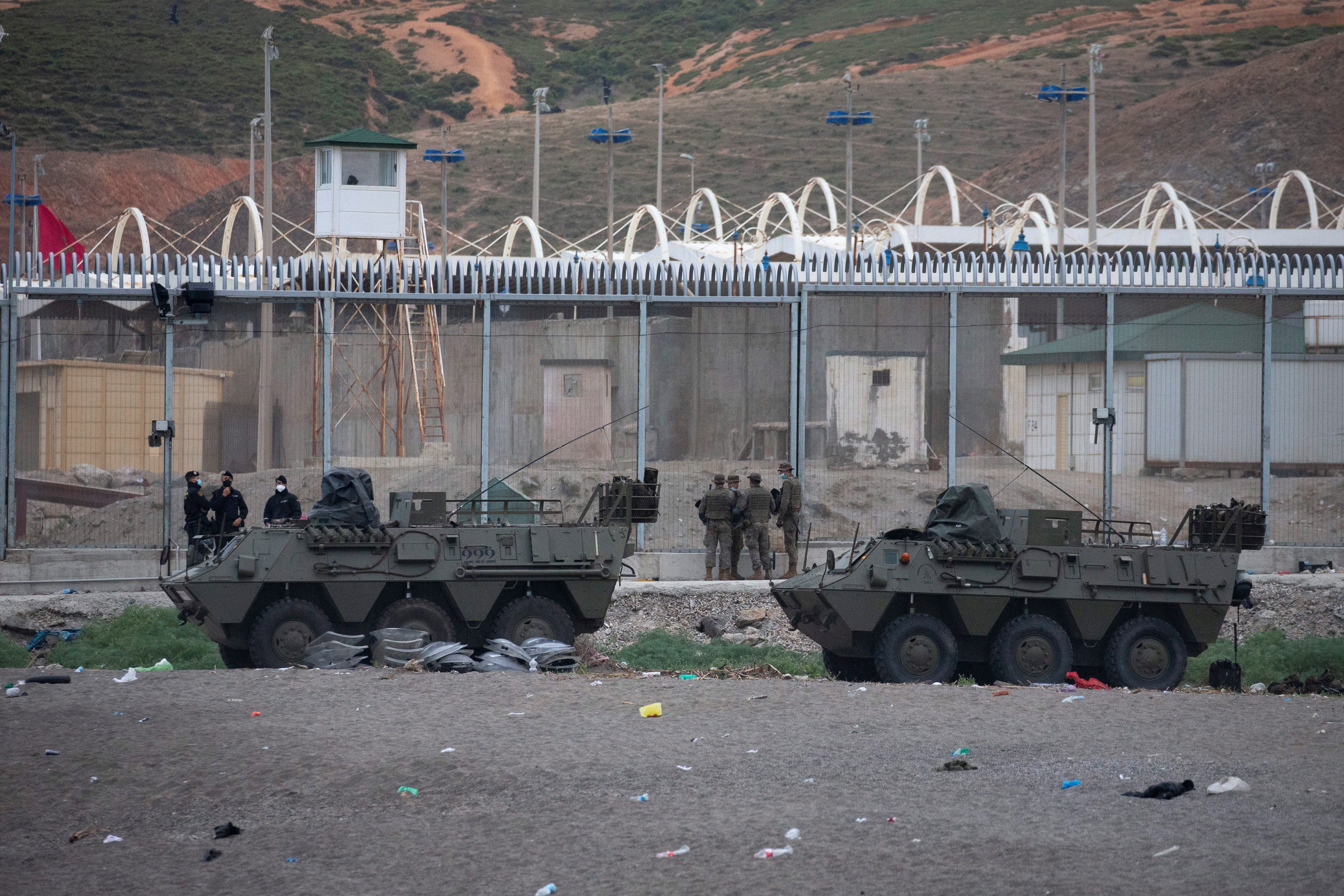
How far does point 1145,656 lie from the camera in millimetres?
12953

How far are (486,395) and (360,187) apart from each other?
3978 millimetres

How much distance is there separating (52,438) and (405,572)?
6066mm

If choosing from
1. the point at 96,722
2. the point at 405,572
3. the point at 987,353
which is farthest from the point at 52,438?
the point at 987,353

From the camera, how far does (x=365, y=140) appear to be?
19.3 m

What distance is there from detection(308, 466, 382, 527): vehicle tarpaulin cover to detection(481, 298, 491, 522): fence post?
13.2 feet

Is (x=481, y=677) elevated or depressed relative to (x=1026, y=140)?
depressed

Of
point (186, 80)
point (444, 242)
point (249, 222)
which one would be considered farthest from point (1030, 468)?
point (186, 80)

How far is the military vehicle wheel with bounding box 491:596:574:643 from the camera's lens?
1328 centimetres

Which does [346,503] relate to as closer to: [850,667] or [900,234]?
[850,667]

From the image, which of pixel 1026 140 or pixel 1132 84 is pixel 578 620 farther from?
pixel 1132 84

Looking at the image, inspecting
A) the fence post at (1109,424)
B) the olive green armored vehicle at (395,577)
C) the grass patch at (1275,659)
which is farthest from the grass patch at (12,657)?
the fence post at (1109,424)

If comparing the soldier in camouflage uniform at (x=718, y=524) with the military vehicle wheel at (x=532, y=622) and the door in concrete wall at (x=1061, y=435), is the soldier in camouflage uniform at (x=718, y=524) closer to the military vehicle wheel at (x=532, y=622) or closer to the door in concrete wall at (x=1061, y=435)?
the military vehicle wheel at (x=532, y=622)

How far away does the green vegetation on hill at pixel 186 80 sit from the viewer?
7275 centimetres

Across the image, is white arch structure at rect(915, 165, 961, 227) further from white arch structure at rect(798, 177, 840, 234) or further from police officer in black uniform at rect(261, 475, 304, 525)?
police officer in black uniform at rect(261, 475, 304, 525)
